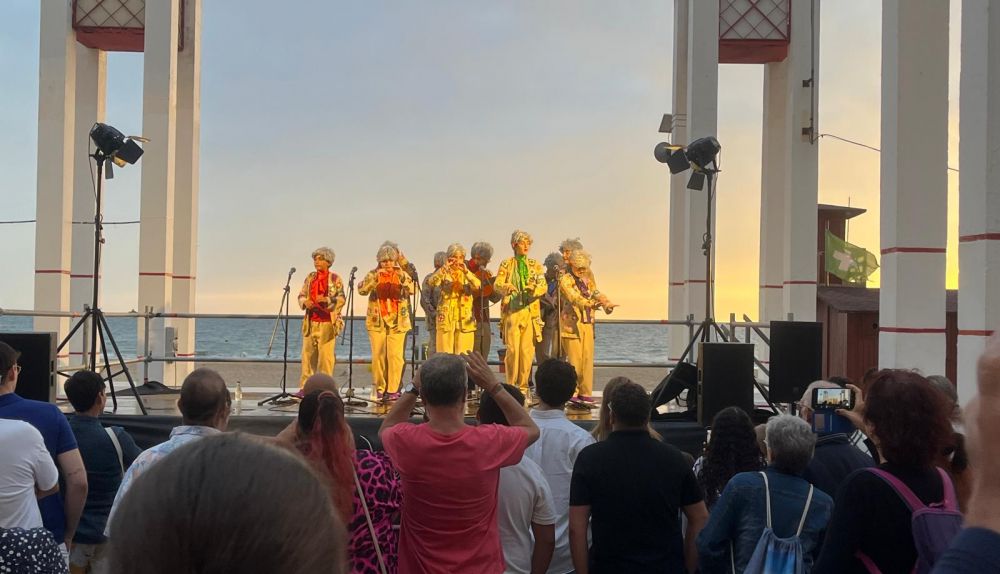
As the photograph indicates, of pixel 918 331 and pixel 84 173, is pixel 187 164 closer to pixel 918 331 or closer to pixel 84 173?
pixel 84 173

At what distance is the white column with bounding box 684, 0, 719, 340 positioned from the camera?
13.0 meters

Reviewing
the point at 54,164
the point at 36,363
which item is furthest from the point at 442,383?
the point at 54,164

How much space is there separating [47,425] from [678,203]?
1310 centimetres

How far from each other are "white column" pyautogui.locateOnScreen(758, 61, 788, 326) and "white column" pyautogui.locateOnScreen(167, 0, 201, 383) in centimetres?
1045

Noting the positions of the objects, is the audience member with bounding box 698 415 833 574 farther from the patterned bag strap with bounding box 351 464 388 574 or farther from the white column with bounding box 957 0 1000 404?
the white column with bounding box 957 0 1000 404

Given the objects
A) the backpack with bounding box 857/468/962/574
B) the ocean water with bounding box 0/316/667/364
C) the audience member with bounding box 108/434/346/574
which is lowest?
the ocean water with bounding box 0/316/667/364

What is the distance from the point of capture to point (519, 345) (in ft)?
33.8

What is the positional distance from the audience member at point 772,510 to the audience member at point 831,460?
0.39 metres

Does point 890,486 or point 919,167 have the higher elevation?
point 919,167

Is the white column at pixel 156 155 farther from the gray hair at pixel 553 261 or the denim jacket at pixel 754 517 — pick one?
the denim jacket at pixel 754 517

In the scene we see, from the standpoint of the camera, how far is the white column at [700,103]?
513 inches

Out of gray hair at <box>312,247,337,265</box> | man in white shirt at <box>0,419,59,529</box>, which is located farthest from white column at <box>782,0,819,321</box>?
man in white shirt at <box>0,419,59,529</box>

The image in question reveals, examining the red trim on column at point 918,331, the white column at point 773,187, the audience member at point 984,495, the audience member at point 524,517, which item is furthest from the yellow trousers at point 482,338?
the audience member at point 984,495

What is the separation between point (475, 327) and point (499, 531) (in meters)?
7.07
